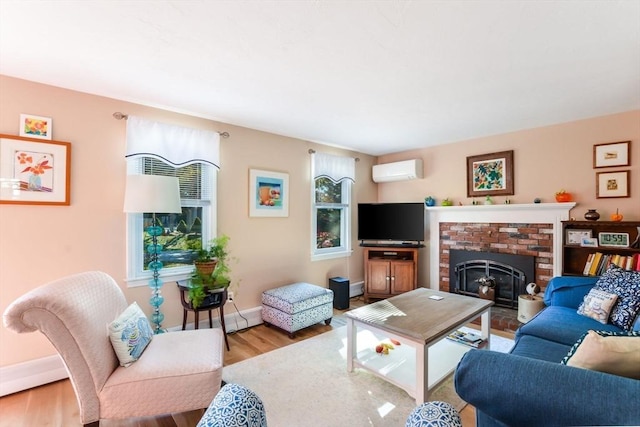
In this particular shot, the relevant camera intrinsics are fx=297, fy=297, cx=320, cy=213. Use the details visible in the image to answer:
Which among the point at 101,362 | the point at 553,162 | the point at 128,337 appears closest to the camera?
the point at 101,362

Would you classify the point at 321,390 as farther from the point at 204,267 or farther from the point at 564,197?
the point at 564,197

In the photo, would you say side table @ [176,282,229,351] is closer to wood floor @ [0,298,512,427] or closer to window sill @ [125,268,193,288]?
window sill @ [125,268,193,288]

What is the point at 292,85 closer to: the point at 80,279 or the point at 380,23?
the point at 380,23

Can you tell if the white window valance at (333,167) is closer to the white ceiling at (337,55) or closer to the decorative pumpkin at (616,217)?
the white ceiling at (337,55)

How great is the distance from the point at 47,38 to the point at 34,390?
2458 millimetres

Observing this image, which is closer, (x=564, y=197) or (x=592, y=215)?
(x=592, y=215)

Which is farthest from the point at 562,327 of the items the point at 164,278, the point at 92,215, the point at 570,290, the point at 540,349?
the point at 92,215

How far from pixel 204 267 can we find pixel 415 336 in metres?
1.94

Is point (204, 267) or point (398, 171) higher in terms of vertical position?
point (398, 171)

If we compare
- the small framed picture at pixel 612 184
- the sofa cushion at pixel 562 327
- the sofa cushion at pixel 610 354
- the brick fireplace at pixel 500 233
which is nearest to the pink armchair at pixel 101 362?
the sofa cushion at pixel 610 354

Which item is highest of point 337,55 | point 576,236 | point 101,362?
point 337,55

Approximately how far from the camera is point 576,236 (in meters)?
3.22

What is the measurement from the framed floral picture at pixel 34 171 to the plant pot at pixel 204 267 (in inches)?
45.0

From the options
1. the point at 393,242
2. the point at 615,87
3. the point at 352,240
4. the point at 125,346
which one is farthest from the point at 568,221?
the point at 125,346
